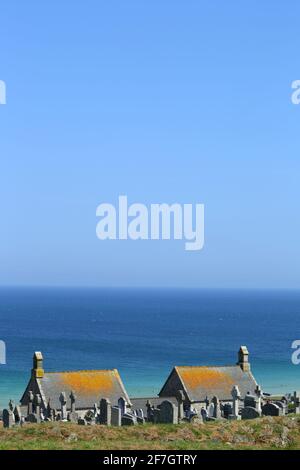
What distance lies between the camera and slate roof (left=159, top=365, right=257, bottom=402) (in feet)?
156

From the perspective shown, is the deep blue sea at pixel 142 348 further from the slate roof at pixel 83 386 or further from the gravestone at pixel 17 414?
the gravestone at pixel 17 414

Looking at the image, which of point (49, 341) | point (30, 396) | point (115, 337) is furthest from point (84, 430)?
point (115, 337)

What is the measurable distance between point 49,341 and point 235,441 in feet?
392

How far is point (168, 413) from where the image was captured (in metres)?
32.5

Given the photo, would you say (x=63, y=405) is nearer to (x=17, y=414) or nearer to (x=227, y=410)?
(x=17, y=414)

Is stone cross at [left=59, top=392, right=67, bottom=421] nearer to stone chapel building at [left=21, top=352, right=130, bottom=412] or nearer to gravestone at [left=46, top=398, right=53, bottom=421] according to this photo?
gravestone at [left=46, top=398, right=53, bottom=421]

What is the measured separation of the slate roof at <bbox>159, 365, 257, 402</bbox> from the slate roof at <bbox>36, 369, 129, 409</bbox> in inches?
182

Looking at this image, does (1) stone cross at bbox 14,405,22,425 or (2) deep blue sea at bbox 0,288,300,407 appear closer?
(1) stone cross at bbox 14,405,22,425

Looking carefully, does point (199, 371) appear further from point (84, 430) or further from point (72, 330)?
point (72, 330)

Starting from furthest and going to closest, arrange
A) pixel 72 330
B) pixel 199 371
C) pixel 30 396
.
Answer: pixel 72 330, pixel 199 371, pixel 30 396

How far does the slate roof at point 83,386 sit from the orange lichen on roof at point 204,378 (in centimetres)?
486

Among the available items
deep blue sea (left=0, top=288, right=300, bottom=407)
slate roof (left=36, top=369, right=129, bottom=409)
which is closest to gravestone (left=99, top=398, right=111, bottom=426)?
slate roof (left=36, top=369, right=129, bottom=409)

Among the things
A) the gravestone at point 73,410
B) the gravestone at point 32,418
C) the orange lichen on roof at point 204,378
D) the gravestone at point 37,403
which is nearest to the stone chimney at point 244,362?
the orange lichen on roof at point 204,378
